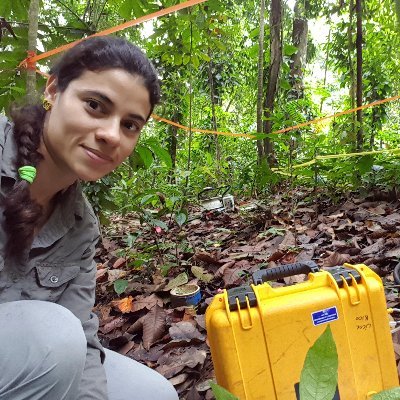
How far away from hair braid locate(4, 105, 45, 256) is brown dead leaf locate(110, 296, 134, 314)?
2.59 feet

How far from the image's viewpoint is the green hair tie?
1104 mm

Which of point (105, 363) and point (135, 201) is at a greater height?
point (135, 201)

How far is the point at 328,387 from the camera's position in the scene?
562 mm

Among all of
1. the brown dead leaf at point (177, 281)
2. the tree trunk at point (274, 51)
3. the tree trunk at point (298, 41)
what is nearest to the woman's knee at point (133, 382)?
the brown dead leaf at point (177, 281)

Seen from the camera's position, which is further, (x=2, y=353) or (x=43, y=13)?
(x=43, y=13)

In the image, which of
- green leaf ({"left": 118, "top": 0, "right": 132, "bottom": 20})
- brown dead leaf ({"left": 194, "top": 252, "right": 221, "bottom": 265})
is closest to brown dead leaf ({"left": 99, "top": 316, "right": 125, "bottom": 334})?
brown dead leaf ({"left": 194, "top": 252, "right": 221, "bottom": 265})

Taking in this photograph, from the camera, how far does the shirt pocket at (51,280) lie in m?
1.25

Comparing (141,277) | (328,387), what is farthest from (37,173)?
(141,277)

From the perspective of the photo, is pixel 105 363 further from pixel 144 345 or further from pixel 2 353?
pixel 2 353

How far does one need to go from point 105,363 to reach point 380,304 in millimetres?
889

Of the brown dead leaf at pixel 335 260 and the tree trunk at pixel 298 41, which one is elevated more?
the tree trunk at pixel 298 41

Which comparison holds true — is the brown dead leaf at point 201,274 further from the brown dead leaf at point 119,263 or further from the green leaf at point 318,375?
the green leaf at point 318,375

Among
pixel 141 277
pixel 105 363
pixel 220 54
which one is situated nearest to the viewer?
pixel 105 363

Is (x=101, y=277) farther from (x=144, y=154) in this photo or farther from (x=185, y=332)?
(x=185, y=332)
